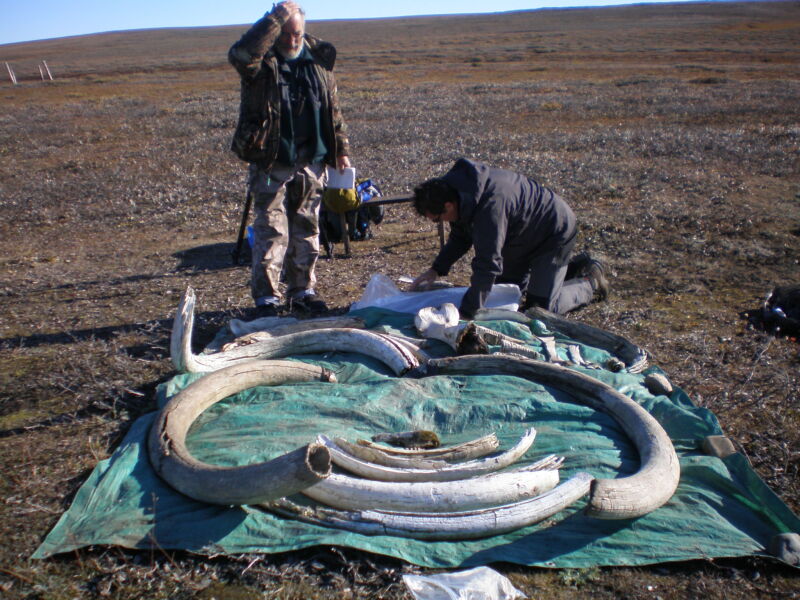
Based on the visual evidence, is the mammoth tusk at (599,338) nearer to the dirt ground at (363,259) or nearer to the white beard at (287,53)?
the dirt ground at (363,259)

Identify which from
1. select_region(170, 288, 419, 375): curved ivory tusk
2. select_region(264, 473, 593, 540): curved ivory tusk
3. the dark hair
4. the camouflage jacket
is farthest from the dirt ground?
the dark hair

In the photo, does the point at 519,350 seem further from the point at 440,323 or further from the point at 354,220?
the point at 354,220

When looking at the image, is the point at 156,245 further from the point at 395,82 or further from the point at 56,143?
the point at 395,82

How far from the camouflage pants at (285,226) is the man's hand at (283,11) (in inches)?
42.2

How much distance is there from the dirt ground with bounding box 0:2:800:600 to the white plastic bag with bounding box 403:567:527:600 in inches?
4.1

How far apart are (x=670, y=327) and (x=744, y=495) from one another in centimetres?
237

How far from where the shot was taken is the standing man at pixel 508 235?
4.47m

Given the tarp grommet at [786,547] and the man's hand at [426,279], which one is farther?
the man's hand at [426,279]

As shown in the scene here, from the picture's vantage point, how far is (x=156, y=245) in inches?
301

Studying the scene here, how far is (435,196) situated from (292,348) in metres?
1.42

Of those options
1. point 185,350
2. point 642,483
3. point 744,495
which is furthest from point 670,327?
point 185,350

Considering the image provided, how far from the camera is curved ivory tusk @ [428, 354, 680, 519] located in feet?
9.09

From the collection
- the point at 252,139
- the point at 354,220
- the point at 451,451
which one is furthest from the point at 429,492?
the point at 354,220

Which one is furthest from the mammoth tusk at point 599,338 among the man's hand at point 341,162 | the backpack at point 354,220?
the backpack at point 354,220
